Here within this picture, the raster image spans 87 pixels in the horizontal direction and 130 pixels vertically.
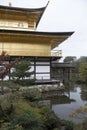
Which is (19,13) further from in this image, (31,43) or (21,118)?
(21,118)

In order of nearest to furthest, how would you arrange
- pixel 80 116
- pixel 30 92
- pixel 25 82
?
pixel 80 116, pixel 30 92, pixel 25 82

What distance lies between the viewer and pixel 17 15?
86.3 ft

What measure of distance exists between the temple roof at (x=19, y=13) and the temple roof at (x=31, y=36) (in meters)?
3.34

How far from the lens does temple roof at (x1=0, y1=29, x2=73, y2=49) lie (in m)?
23.1

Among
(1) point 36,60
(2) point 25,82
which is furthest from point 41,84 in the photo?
(2) point 25,82

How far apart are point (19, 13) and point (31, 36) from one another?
3.92m

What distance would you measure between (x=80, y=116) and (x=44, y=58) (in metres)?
12.1

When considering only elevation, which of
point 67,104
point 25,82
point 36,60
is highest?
point 36,60

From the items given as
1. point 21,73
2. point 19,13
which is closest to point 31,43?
point 19,13

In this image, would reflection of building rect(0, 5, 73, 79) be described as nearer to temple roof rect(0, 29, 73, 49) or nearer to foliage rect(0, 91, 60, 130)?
temple roof rect(0, 29, 73, 49)

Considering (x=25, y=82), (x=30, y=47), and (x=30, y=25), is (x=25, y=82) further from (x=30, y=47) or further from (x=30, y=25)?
(x=30, y=25)

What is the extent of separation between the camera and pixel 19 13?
26.1 metres

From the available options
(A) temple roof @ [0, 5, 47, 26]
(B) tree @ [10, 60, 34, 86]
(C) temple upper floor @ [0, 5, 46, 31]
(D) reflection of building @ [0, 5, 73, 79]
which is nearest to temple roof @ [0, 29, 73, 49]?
(D) reflection of building @ [0, 5, 73, 79]

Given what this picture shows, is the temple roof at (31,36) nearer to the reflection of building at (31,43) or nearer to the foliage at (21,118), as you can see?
the reflection of building at (31,43)
